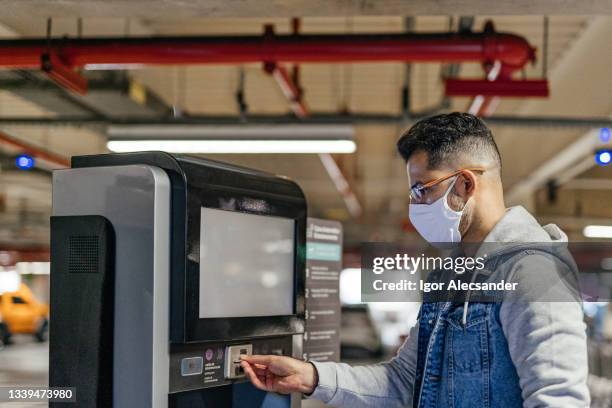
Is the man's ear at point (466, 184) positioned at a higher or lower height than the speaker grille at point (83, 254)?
higher

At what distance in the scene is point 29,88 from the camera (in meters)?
8.39

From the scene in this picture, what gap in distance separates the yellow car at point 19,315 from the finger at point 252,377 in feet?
52.4

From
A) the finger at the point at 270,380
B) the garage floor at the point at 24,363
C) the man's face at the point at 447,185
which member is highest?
the man's face at the point at 447,185

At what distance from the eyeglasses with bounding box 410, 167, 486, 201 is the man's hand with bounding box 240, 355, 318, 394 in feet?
1.95

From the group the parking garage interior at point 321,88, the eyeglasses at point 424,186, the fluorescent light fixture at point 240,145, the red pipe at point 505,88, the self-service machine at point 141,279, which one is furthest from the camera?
the fluorescent light fixture at point 240,145

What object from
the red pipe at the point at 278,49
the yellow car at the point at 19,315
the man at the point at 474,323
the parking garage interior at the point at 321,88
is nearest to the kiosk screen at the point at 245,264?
the man at the point at 474,323

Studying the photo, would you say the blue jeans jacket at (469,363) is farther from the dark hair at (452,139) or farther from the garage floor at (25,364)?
the garage floor at (25,364)

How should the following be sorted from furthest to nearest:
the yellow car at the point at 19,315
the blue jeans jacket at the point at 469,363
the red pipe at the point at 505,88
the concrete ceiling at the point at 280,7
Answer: the yellow car at the point at 19,315 → the red pipe at the point at 505,88 → the concrete ceiling at the point at 280,7 → the blue jeans jacket at the point at 469,363

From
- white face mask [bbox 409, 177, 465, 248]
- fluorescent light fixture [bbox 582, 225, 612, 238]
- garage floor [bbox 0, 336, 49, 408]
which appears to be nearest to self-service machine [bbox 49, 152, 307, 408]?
white face mask [bbox 409, 177, 465, 248]

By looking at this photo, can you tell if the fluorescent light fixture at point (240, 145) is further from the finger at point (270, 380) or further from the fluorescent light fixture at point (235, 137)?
the finger at point (270, 380)

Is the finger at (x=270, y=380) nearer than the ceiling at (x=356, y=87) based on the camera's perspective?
Yes

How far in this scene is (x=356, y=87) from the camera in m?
10.8

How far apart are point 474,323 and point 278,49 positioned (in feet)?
13.0

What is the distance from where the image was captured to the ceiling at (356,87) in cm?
507
